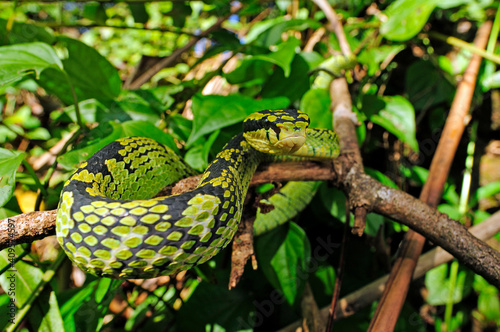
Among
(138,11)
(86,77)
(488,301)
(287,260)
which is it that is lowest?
(488,301)

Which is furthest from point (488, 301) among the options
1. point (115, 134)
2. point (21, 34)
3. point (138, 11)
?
point (21, 34)

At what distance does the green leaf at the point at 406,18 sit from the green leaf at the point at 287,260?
4.17 feet

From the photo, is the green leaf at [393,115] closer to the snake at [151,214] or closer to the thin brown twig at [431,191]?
the thin brown twig at [431,191]

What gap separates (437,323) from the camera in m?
2.29

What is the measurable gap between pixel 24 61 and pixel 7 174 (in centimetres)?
45

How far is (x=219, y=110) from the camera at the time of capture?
50.9 inches

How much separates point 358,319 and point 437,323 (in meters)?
0.91

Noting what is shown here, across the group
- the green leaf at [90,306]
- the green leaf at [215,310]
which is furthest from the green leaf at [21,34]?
the green leaf at [215,310]

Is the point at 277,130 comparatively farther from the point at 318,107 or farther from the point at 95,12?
the point at 95,12

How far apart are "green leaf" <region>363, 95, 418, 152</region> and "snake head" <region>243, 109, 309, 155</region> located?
0.66m

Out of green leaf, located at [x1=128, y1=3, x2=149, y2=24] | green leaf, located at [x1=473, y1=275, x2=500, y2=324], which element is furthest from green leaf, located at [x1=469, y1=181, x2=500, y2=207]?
green leaf, located at [x1=128, y1=3, x2=149, y2=24]

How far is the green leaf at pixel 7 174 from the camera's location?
3.10 ft

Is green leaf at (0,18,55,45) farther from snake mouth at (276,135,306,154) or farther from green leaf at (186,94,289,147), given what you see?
snake mouth at (276,135,306,154)

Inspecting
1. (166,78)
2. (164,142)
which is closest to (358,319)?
(164,142)
